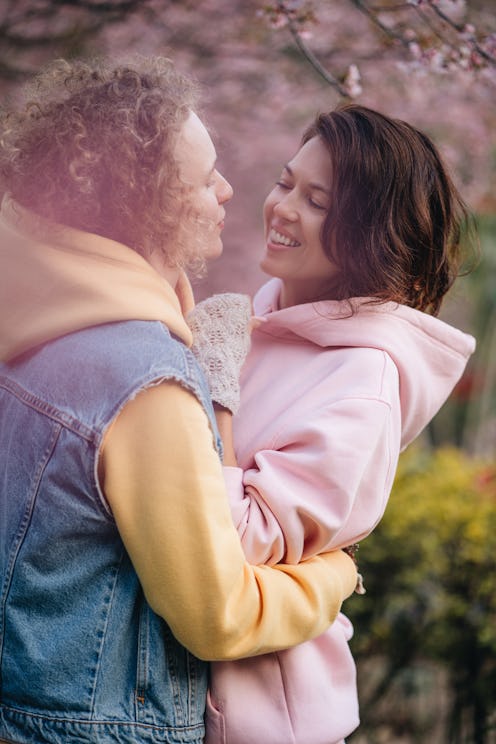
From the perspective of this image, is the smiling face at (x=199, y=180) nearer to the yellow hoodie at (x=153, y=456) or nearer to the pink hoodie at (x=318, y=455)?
the yellow hoodie at (x=153, y=456)

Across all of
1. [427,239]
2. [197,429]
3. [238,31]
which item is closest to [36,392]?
[197,429]

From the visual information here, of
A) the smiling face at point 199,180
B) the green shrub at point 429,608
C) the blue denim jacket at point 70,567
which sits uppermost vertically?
the smiling face at point 199,180

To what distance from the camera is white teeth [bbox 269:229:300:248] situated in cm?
175

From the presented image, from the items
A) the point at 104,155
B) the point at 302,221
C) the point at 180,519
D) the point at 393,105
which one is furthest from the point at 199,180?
the point at 393,105

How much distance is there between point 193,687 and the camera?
140 cm

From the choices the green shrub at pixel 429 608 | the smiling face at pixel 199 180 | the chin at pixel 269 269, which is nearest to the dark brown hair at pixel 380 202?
the chin at pixel 269 269

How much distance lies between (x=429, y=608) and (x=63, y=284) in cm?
266

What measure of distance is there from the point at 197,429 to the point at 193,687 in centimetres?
46

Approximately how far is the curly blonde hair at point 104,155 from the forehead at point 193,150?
0.05 feet

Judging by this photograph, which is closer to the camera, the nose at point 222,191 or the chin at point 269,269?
the nose at point 222,191

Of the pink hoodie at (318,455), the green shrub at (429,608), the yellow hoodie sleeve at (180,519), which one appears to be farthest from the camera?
the green shrub at (429,608)

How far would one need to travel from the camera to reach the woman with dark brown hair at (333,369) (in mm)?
1445

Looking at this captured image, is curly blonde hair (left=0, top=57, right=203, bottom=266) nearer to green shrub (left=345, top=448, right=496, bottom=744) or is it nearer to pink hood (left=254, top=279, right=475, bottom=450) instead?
pink hood (left=254, top=279, right=475, bottom=450)

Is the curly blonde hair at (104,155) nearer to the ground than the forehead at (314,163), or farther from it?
farther from it
